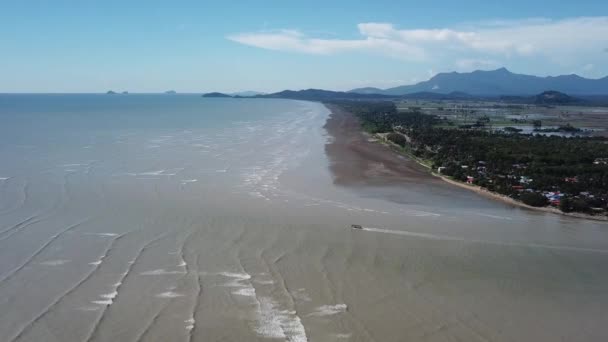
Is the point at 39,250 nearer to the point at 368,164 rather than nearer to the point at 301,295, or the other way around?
the point at 301,295

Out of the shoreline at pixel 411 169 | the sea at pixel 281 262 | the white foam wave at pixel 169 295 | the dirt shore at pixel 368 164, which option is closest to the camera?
the sea at pixel 281 262

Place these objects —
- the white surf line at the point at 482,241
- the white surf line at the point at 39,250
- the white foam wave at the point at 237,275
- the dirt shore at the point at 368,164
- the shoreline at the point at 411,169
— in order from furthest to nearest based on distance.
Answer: the dirt shore at the point at 368,164 → the shoreline at the point at 411,169 → the white surf line at the point at 482,241 → the white foam wave at the point at 237,275 → the white surf line at the point at 39,250

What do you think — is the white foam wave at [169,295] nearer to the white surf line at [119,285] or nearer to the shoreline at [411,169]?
the white surf line at [119,285]

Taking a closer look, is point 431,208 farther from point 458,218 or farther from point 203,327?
point 203,327

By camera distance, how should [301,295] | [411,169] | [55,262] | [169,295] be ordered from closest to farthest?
[169,295], [301,295], [55,262], [411,169]

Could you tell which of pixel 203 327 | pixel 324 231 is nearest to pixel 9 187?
pixel 324 231

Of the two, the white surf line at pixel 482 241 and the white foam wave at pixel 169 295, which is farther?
the white surf line at pixel 482 241

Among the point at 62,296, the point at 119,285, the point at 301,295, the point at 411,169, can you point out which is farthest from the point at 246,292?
the point at 411,169

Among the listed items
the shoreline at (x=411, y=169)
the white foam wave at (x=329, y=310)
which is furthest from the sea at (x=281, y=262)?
the shoreline at (x=411, y=169)
